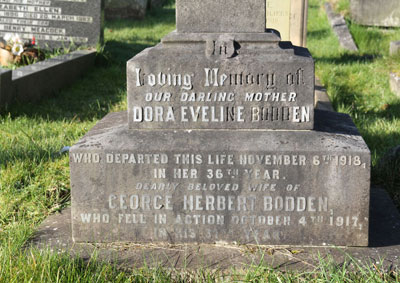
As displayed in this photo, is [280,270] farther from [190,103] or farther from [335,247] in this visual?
[190,103]

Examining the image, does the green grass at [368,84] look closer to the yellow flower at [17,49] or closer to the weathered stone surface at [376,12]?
the weathered stone surface at [376,12]

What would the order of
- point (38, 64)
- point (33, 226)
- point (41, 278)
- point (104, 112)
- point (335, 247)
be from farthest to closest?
1. point (38, 64)
2. point (104, 112)
3. point (33, 226)
4. point (335, 247)
5. point (41, 278)

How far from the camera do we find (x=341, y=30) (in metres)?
Answer: 10.3

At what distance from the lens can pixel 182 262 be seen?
2742mm

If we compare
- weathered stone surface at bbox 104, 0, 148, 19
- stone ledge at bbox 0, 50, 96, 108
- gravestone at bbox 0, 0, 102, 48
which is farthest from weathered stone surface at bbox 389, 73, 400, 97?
weathered stone surface at bbox 104, 0, 148, 19

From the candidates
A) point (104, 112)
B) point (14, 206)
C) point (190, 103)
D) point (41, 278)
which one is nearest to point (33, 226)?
point (14, 206)

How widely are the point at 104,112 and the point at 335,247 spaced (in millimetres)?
3594

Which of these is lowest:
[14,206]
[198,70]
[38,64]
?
[14,206]

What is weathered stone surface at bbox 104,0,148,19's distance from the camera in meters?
13.7

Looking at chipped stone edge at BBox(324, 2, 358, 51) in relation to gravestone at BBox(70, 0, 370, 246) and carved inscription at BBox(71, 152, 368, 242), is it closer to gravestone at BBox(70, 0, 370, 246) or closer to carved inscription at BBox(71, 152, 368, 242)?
gravestone at BBox(70, 0, 370, 246)

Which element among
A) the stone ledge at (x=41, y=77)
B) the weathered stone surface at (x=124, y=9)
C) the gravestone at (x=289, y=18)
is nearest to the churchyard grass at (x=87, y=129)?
the stone ledge at (x=41, y=77)

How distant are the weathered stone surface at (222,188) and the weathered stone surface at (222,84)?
0.08m

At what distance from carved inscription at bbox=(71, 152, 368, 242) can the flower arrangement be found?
4709mm

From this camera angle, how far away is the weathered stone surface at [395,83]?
21.8ft
